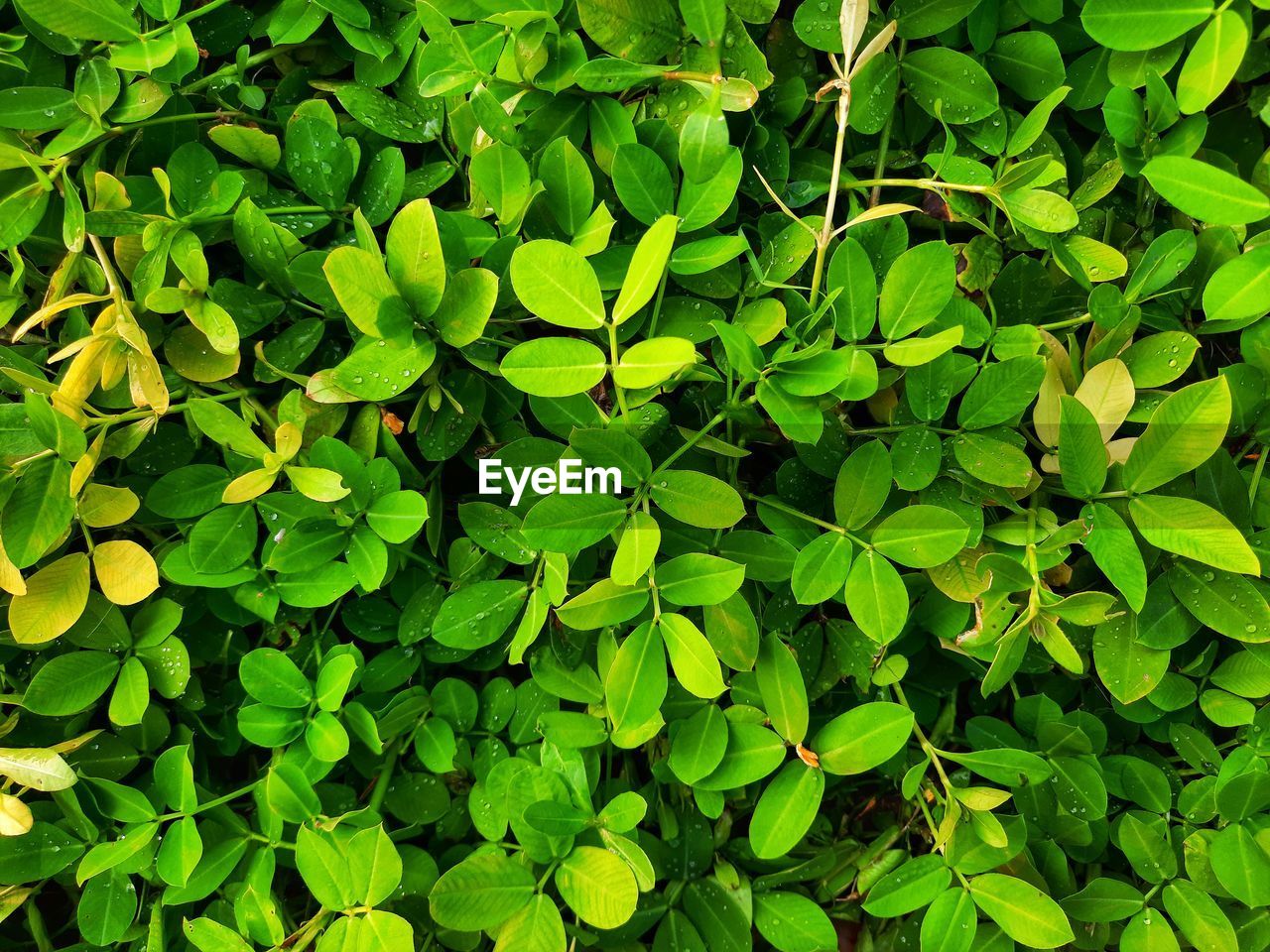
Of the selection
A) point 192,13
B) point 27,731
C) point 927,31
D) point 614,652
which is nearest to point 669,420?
point 614,652

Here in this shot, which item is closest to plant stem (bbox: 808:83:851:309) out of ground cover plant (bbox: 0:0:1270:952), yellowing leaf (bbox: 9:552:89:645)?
ground cover plant (bbox: 0:0:1270:952)

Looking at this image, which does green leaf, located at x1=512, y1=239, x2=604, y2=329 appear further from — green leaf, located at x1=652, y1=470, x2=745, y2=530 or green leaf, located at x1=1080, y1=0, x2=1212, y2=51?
green leaf, located at x1=1080, y1=0, x2=1212, y2=51

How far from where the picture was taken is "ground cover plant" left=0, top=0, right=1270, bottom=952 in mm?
982

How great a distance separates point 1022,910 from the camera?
105 cm

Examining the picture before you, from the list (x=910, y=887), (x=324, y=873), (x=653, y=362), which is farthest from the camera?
(x=910, y=887)

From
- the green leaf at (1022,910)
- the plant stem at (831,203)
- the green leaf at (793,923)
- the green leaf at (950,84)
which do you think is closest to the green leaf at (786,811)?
the green leaf at (793,923)

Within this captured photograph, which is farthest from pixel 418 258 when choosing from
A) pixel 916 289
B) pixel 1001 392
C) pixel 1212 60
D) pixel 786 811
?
pixel 1212 60

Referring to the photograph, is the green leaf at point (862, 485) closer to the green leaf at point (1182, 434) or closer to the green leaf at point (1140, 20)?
the green leaf at point (1182, 434)

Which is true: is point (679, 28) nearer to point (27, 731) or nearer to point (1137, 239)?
point (1137, 239)

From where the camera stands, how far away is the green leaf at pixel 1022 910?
3.39 feet

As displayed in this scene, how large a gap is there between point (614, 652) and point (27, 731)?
2.63 feet

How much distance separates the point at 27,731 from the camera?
114 centimetres

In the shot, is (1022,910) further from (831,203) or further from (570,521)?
(831,203)

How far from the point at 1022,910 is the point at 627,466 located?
29.3 inches
